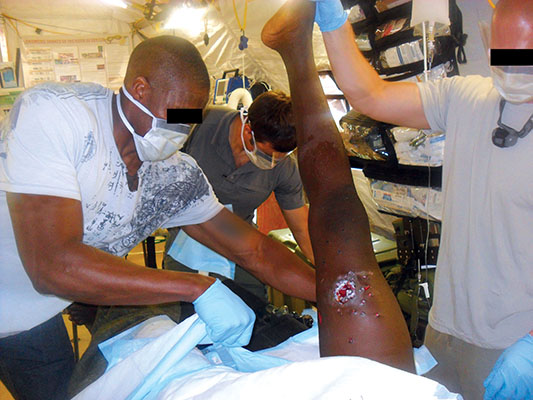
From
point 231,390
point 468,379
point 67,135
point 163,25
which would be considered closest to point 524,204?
point 468,379

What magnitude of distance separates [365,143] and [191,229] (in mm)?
934

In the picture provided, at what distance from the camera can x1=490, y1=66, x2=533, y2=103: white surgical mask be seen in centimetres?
92

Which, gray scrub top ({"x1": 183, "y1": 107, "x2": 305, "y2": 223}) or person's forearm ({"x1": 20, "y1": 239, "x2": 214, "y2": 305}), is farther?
gray scrub top ({"x1": 183, "y1": 107, "x2": 305, "y2": 223})

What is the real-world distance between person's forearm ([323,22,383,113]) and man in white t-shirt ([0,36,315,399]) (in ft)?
1.27

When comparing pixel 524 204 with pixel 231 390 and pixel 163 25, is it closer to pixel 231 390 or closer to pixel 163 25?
pixel 231 390

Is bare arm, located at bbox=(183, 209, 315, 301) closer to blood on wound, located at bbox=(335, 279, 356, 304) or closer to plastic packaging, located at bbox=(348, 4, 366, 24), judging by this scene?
blood on wound, located at bbox=(335, 279, 356, 304)

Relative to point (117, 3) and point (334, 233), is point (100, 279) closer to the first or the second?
point (334, 233)

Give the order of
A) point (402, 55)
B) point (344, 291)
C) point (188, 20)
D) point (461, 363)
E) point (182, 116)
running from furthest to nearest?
point (188, 20), point (402, 55), point (461, 363), point (182, 116), point (344, 291)

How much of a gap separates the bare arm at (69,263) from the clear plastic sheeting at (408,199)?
122 centimetres

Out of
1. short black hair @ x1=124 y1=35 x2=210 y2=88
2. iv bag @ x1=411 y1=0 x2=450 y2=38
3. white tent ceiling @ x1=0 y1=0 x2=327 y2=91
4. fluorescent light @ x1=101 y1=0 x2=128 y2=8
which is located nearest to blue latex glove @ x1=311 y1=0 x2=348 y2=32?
short black hair @ x1=124 y1=35 x2=210 y2=88

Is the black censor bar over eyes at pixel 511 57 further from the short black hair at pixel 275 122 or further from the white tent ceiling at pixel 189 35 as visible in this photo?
the white tent ceiling at pixel 189 35

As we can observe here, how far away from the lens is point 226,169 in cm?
190

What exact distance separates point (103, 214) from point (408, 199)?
51.1 inches

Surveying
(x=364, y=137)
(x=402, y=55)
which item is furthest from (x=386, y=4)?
(x=364, y=137)
